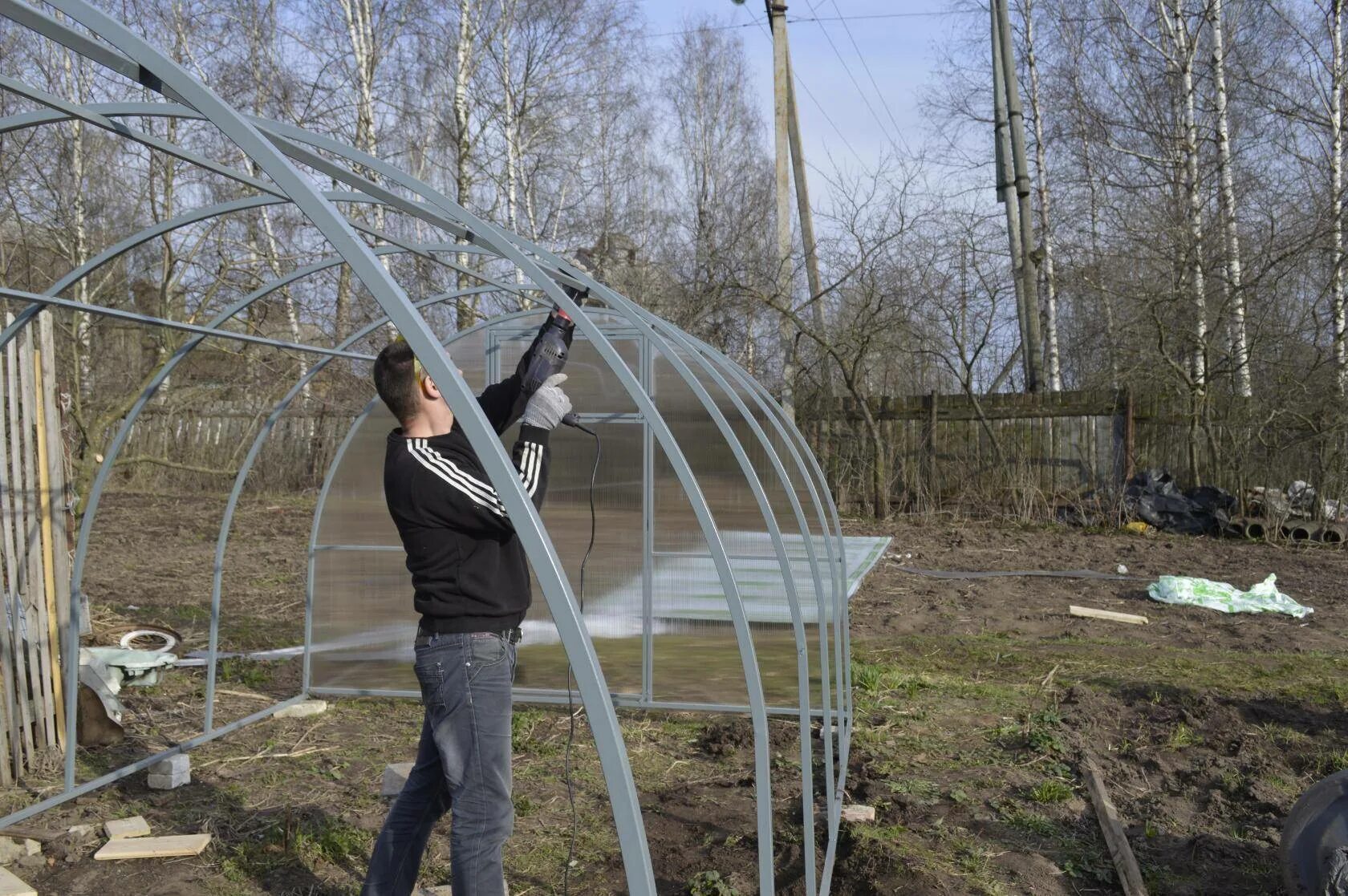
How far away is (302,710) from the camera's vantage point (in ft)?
21.6

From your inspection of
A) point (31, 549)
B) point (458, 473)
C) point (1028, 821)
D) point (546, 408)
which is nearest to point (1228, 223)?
point (1028, 821)

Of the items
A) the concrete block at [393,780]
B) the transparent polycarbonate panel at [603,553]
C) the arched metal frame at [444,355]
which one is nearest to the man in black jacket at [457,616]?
the arched metal frame at [444,355]

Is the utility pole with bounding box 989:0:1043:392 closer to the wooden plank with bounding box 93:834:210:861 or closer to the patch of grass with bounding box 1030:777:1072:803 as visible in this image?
the patch of grass with bounding box 1030:777:1072:803

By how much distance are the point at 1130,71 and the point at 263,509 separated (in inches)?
651

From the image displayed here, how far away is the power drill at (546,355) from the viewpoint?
336 cm

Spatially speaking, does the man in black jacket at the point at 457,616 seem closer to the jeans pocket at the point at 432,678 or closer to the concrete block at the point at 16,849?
the jeans pocket at the point at 432,678

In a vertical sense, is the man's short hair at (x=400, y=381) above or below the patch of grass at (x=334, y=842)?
above

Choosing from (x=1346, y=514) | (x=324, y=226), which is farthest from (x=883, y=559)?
(x=324, y=226)

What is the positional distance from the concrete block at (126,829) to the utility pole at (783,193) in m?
11.2

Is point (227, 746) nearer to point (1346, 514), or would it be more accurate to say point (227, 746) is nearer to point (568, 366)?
point (568, 366)

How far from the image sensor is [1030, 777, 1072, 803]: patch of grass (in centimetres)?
505

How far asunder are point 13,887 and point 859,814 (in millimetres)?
3376

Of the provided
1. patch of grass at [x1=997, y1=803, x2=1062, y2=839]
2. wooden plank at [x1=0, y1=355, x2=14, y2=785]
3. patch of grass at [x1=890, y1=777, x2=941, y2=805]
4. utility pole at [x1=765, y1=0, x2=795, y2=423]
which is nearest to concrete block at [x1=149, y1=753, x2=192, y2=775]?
wooden plank at [x1=0, y1=355, x2=14, y2=785]

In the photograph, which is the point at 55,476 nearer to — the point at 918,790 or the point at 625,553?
the point at 625,553
